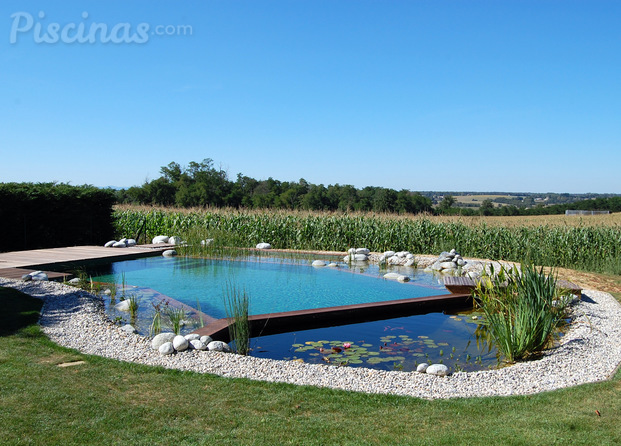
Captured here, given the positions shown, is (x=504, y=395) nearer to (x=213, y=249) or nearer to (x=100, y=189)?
(x=213, y=249)

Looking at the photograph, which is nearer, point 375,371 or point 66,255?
point 375,371

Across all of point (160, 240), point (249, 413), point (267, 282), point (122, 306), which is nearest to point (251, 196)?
point (160, 240)

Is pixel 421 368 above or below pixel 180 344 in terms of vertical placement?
below

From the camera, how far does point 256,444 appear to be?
279 centimetres

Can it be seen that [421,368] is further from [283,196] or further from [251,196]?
[251,196]

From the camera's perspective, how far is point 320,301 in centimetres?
799

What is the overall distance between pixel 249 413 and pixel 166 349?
64.2 inches

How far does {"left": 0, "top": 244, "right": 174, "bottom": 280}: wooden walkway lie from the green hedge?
1.36 metres

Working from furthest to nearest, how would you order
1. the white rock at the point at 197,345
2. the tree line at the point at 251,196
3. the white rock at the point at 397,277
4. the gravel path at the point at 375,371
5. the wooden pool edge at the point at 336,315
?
1. the tree line at the point at 251,196
2. the white rock at the point at 397,277
3. the wooden pool edge at the point at 336,315
4. the white rock at the point at 197,345
5. the gravel path at the point at 375,371

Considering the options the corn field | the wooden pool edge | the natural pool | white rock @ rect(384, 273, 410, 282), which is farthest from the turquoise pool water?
the corn field

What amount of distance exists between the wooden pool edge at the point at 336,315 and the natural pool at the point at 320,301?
0.12 meters

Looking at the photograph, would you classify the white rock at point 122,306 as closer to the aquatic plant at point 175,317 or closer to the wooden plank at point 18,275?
the aquatic plant at point 175,317

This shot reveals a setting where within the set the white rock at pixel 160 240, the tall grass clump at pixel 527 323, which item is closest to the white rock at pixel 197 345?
the tall grass clump at pixel 527 323

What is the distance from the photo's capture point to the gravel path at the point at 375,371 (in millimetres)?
3908
